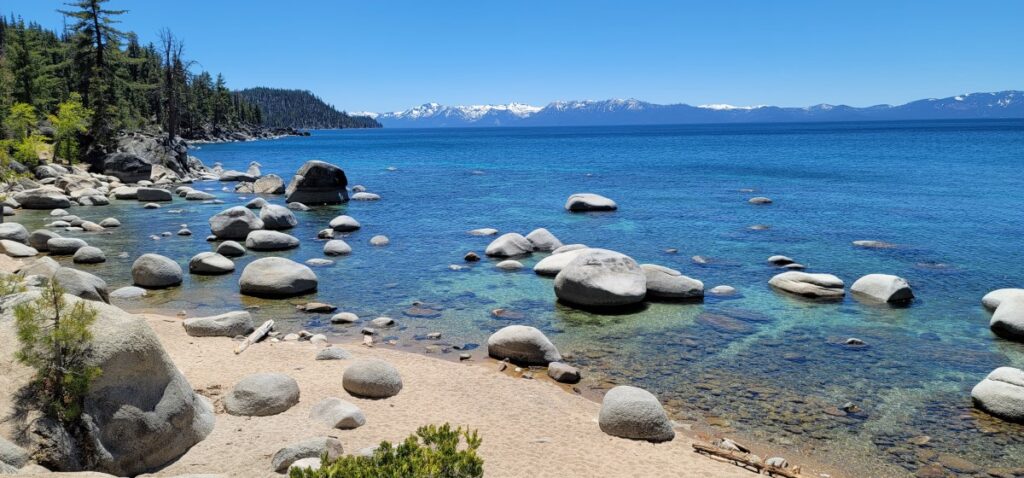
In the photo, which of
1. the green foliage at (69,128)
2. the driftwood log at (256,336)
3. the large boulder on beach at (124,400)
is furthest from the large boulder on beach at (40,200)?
the large boulder on beach at (124,400)

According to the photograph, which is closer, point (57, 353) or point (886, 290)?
point (57, 353)

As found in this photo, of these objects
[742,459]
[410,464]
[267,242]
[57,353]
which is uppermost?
[57,353]

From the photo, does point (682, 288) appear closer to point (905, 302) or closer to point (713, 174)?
point (905, 302)

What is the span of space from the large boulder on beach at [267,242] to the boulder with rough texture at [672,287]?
598 inches

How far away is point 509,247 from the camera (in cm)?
2544

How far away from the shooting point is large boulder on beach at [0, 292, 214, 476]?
8125 millimetres

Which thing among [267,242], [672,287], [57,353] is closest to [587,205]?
[267,242]

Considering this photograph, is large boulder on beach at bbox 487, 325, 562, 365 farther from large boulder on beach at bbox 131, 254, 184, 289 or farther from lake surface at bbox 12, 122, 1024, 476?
large boulder on beach at bbox 131, 254, 184, 289

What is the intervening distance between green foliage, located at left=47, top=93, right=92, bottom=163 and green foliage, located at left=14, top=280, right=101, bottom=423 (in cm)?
4819

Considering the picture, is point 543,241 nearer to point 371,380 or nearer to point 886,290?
point 886,290

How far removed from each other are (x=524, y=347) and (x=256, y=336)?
6.21 m

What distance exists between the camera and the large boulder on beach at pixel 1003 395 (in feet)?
38.7

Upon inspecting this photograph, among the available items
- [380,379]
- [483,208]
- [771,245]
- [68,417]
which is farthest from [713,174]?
[68,417]

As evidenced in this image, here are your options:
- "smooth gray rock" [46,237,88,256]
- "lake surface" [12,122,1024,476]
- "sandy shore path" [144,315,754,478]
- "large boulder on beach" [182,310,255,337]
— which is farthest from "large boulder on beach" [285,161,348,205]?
"sandy shore path" [144,315,754,478]
